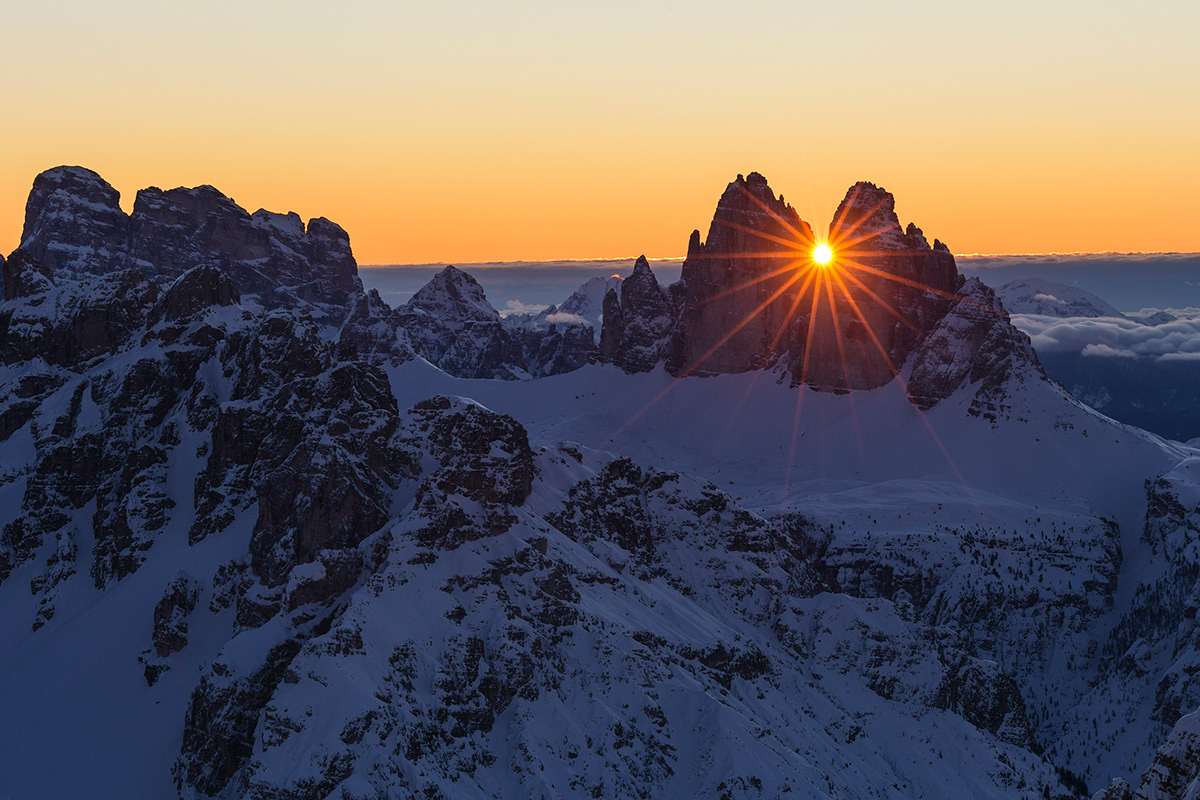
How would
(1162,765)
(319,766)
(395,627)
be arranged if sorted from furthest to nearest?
1. (395,627)
2. (319,766)
3. (1162,765)

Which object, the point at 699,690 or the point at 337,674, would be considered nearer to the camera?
the point at 337,674

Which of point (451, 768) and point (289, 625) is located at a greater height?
point (289, 625)

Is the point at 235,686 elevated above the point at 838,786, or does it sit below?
above

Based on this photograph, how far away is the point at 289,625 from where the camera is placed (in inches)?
7653

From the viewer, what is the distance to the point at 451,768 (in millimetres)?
177875

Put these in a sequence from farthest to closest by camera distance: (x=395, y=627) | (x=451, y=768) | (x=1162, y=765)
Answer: (x=395, y=627) → (x=451, y=768) → (x=1162, y=765)

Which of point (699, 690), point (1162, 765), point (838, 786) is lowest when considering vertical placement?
point (838, 786)

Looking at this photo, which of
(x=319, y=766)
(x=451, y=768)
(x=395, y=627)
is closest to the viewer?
(x=319, y=766)

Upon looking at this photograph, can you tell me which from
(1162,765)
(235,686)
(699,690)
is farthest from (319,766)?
(1162,765)

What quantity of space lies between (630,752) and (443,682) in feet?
97.2

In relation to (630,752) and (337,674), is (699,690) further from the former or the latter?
(337,674)

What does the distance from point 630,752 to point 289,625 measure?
181 ft

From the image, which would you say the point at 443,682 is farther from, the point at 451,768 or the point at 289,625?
the point at 289,625

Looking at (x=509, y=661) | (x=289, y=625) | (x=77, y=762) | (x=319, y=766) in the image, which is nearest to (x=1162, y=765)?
(x=319, y=766)
